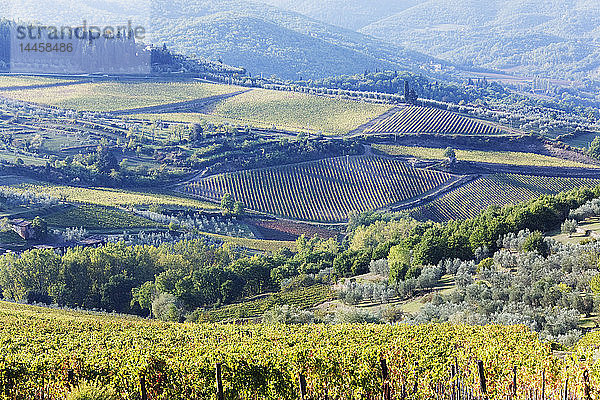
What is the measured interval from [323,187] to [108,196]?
3605cm

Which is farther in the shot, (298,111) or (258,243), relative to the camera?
(298,111)

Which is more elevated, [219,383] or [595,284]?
[219,383]

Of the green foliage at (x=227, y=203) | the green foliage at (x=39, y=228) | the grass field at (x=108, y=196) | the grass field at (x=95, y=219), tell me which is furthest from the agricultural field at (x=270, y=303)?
the green foliage at (x=227, y=203)

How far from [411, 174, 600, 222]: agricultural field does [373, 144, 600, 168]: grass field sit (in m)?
7.91

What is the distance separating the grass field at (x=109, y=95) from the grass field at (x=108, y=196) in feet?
197

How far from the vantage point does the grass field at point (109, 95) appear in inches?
7052

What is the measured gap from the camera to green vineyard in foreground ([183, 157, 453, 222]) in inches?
4786

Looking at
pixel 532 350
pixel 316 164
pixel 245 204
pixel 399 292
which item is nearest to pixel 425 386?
pixel 532 350

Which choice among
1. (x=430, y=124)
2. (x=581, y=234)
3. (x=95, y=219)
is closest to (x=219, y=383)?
(x=581, y=234)

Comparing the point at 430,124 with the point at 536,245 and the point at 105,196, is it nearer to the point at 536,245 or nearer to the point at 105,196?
the point at 105,196

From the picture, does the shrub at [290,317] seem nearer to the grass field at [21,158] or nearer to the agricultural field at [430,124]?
the grass field at [21,158]

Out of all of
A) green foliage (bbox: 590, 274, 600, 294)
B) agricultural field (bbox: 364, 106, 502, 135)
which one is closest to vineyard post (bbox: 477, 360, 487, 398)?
green foliage (bbox: 590, 274, 600, 294)

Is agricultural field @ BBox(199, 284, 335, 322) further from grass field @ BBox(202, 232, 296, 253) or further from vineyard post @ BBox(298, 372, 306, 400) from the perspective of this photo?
grass field @ BBox(202, 232, 296, 253)

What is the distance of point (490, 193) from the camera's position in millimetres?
123938
